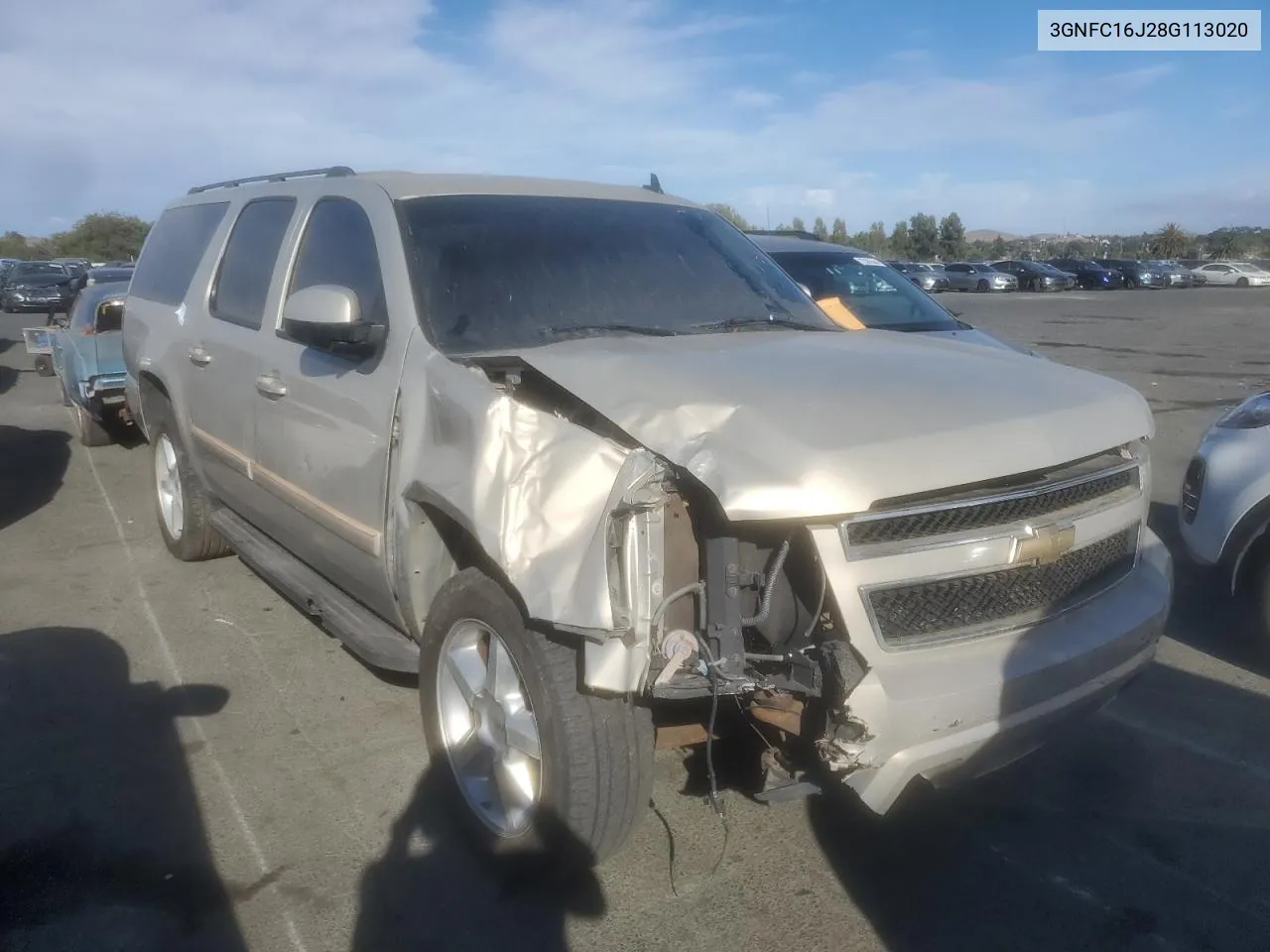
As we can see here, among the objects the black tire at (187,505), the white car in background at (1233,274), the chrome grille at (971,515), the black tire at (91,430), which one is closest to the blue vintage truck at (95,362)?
the black tire at (91,430)

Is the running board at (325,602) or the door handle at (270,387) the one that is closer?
the running board at (325,602)

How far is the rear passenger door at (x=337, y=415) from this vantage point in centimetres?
345

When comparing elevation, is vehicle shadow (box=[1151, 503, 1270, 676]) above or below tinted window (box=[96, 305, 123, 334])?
below

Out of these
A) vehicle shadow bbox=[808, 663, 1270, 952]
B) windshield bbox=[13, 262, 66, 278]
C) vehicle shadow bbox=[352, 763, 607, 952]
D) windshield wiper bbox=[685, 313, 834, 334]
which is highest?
windshield bbox=[13, 262, 66, 278]

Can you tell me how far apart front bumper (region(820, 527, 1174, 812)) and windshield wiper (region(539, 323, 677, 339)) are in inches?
53.8

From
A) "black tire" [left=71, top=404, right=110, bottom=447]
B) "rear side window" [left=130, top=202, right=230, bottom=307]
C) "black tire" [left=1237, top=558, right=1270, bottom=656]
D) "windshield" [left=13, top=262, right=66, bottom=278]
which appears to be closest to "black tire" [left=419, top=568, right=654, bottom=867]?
"black tire" [left=1237, top=558, right=1270, bottom=656]

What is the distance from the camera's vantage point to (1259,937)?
2.87 meters

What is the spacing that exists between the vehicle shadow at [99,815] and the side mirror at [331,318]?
1606mm

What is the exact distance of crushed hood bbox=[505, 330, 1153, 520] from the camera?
7.90 feet

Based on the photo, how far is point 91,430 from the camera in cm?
966

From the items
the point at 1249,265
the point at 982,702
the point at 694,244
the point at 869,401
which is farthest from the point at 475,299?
the point at 1249,265

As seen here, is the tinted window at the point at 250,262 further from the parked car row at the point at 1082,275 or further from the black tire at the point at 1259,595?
the parked car row at the point at 1082,275

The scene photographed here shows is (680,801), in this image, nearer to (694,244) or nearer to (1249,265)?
(694,244)

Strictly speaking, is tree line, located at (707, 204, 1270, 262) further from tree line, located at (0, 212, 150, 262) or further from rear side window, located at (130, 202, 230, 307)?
rear side window, located at (130, 202, 230, 307)
